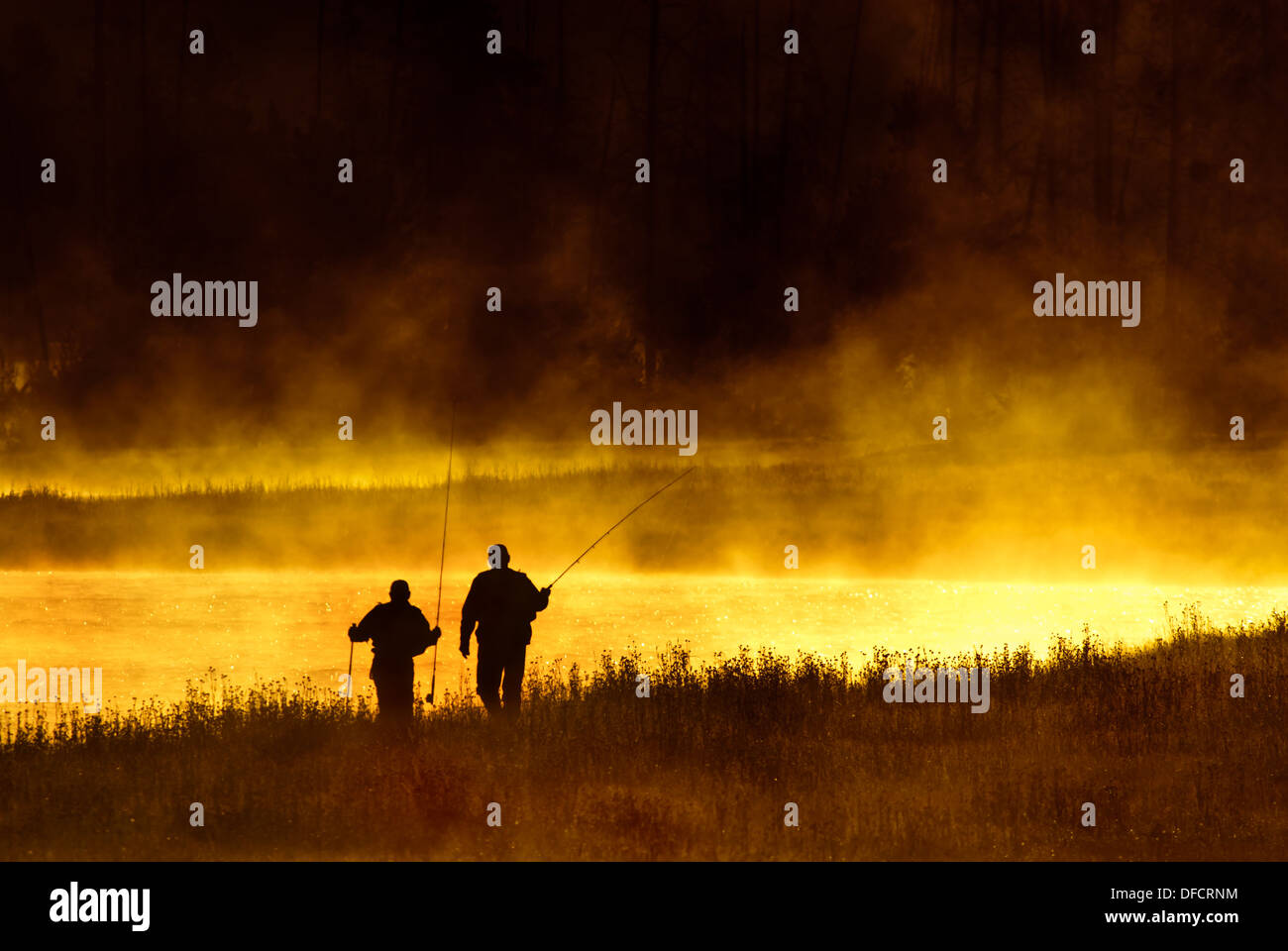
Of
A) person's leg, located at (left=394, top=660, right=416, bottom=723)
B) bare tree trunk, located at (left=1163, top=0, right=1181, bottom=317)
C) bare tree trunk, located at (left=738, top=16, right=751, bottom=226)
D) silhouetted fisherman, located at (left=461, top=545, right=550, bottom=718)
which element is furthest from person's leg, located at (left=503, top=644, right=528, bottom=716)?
bare tree trunk, located at (left=1163, top=0, right=1181, bottom=317)

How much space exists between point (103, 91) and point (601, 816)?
31.8m

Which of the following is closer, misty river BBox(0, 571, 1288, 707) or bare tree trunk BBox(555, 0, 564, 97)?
misty river BBox(0, 571, 1288, 707)

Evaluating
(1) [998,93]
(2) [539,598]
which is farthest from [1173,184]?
(2) [539,598]

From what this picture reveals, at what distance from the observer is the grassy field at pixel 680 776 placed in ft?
39.9

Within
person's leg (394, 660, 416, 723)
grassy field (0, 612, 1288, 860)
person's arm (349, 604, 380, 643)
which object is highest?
person's arm (349, 604, 380, 643)

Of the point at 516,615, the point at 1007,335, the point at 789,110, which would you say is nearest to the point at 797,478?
the point at 1007,335

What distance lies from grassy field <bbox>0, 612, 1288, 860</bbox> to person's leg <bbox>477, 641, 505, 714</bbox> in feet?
0.90

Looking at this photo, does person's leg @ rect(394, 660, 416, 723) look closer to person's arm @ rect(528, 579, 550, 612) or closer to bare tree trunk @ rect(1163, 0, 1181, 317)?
person's arm @ rect(528, 579, 550, 612)

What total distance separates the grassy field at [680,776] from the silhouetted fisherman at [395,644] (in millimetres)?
311

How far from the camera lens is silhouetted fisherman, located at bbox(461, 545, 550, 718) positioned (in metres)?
14.9

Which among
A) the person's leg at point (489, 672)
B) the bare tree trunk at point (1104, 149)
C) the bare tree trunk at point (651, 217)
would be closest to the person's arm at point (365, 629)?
the person's leg at point (489, 672)

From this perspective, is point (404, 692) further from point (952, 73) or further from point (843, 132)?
point (843, 132)

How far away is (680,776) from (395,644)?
3059 mm

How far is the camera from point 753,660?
17.3 metres
